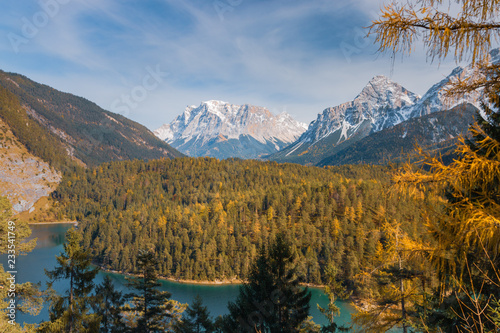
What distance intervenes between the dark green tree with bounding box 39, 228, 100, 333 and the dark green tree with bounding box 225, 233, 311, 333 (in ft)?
26.5

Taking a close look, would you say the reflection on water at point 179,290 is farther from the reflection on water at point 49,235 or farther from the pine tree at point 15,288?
the pine tree at point 15,288

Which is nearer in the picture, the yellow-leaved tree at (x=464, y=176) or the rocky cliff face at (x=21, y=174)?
the yellow-leaved tree at (x=464, y=176)

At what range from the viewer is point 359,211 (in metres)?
72.5

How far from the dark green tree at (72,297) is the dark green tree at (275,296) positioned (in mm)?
8070

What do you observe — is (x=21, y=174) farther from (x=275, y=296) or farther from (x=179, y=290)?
(x=275, y=296)

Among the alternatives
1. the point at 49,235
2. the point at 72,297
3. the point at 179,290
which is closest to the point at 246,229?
the point at 179,290

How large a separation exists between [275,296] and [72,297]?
10613 mm

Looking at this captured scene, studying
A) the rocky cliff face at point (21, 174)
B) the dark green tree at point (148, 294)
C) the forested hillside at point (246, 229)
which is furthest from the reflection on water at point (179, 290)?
the rocky cliff face at point (21, 174)

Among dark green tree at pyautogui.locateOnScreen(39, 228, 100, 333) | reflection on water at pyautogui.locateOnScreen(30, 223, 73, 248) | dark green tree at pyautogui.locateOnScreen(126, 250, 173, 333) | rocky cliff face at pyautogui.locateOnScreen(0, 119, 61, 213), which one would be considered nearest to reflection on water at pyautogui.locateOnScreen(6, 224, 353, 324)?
reflection on water at pyautogui.locateOnScreen(30, 223, 73, 248)

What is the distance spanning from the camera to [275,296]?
42.7ft

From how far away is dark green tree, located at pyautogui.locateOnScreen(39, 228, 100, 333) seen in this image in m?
12.9

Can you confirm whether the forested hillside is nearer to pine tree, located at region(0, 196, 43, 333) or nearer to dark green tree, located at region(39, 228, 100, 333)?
dark green tree, located at region(39, 228, 100, 333)

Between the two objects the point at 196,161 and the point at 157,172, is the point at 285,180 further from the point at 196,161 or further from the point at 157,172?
the point at 157,172

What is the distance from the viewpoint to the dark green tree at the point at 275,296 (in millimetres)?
12891
